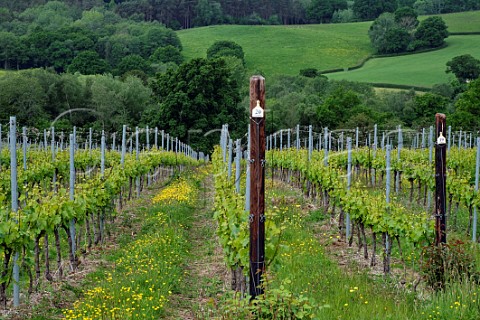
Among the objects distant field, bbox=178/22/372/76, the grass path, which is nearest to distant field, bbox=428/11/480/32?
distant field, bbox=178/22/372/76

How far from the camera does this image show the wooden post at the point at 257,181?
6652 mm

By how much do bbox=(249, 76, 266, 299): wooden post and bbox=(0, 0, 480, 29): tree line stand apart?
417 feet

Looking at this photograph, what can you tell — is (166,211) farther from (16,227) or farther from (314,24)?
(314,24)

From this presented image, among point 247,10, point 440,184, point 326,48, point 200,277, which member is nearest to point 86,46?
point 326,48

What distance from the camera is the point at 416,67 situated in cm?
8900

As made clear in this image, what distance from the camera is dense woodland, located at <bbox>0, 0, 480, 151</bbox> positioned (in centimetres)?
5544

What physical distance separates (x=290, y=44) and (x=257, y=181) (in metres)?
107

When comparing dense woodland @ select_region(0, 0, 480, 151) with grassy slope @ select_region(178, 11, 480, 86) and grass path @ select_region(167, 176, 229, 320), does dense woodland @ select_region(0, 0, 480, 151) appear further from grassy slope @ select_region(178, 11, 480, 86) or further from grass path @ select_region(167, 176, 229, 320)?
grass path @ select_region(167, 176, 229, 320)

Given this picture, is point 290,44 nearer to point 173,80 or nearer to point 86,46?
point 86,46

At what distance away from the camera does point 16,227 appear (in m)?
8.26

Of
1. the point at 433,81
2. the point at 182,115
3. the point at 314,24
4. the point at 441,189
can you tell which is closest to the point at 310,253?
the point at 441,189

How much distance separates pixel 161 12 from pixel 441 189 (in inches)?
5161

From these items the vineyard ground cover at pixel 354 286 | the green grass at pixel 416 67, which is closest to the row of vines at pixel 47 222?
the vineyard ground cover at pixel 354 286

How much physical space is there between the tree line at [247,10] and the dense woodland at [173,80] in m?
0.29
